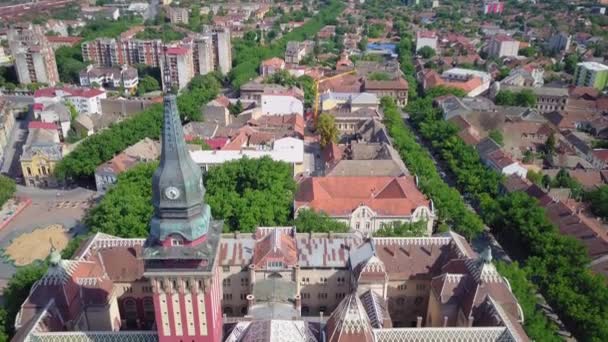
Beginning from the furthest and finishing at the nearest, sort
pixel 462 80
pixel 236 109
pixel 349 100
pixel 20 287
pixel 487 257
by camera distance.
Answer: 1. pixel 462 80
2. pixel 236 109
3. pixel 349 100
4. pixel 20 287
5. pixel 487 257

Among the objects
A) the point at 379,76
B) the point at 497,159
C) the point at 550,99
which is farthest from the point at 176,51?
the point at 550,99

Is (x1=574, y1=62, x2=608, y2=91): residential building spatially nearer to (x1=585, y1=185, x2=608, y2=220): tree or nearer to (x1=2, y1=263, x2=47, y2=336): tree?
(x1=585, y1=185, x2=608, y2=220): tree

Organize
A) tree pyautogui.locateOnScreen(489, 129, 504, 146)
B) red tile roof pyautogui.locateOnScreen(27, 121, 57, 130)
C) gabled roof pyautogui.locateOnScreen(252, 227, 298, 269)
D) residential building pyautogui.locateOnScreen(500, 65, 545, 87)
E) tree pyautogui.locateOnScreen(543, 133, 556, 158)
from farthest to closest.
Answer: residential building pyautogui.locateOnScreen(500, 65, 545, 87) < red tile roof pyautogui.locateOnScreen(27, 121, 57, 130) < tree pyautogui.locateOnScreen(489, 129, 504, 146) < tree pyautogui.locateOnScreen(543, 133, 556, 158) < gabled roof pyautogui.locateOnScreen(252, 227, 298, 269)

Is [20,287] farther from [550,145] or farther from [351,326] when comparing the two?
[550,145]

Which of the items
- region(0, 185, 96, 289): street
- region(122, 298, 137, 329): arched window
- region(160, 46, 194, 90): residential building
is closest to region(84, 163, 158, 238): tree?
region(122, 298, 137, 329): arched window

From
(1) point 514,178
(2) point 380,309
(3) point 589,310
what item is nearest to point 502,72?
(1) point 514,178

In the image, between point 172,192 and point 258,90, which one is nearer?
point 172,192

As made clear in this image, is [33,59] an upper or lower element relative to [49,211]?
upper
